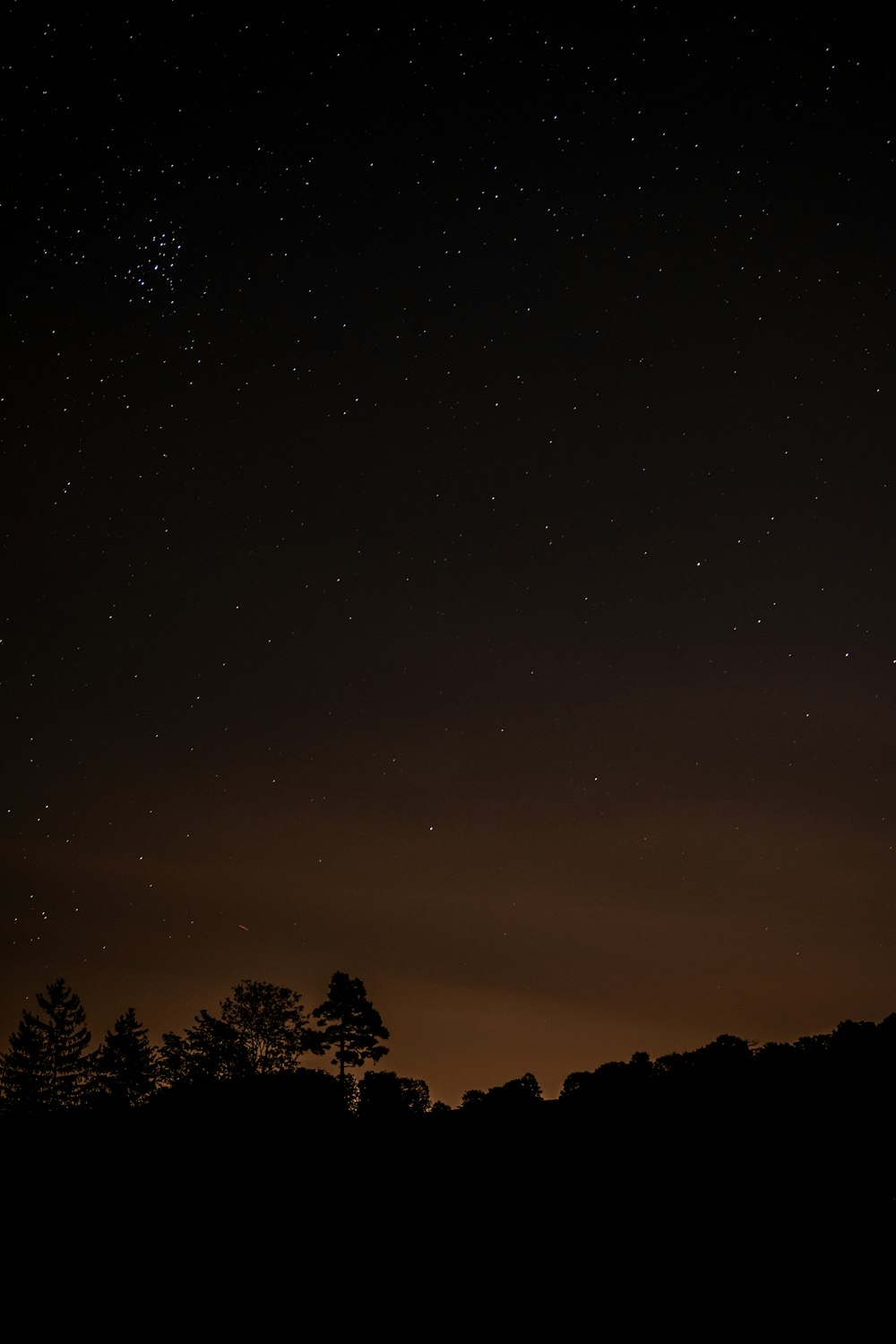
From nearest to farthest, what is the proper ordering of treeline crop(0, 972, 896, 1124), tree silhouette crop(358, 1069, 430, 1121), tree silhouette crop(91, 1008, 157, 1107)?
treeline crop(0, 972, 896, 1124)
tree silhouette crop(358, 1069, 430, 1121)
tree silhouette crop(91, 1008, 157, 1107)

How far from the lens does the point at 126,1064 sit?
179ft

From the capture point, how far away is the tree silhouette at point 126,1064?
176 feet

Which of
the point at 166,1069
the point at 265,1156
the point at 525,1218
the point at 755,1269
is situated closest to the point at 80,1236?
the point at 265,1156

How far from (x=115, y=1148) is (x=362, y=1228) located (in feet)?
24.1

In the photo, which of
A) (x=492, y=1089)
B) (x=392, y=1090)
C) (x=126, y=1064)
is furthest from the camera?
(x=126, y=1064)

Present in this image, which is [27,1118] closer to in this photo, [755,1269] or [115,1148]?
[115,1148]

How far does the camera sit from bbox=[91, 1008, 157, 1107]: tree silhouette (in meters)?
53.8

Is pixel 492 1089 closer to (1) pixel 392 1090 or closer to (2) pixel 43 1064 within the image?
(1) pixel 392 1090

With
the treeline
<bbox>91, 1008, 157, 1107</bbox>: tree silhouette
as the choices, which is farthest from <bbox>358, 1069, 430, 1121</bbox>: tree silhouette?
<bbox>91, 1008, 157, 1107</bbox>: tree silhouette

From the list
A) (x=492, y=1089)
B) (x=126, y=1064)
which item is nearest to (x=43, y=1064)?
(x=126, y=1064)

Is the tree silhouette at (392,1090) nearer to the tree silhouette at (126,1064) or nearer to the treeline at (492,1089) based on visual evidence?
the treeline at (492,1089)

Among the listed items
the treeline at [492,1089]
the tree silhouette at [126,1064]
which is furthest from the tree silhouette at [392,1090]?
the tree silhouette at [126,1064]

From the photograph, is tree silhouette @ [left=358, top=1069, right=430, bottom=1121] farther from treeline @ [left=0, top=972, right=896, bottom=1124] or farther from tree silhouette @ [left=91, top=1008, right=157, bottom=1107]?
tree silhouette @ [left=91, top=1008, right=157, bottom=1107]

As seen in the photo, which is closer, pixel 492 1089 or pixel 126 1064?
pixel 492 1089
